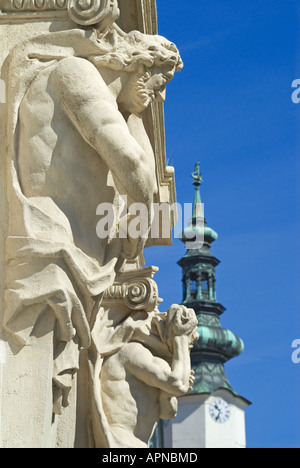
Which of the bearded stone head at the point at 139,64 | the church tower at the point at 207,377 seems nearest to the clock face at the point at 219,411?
the church tower at the point at 207,377

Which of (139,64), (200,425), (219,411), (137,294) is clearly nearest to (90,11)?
(139,64)

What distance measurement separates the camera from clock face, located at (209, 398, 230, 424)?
101 meters

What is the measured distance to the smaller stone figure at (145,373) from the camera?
31.7ft

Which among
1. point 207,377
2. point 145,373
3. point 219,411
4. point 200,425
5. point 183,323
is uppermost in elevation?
point 207,377

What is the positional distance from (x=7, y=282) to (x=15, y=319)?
279 millimetres

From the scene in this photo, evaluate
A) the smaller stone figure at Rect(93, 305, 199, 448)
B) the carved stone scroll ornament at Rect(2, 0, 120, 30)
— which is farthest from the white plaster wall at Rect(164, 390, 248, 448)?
the carved stone scroll ornament at Rect(2, 0, 120, 30)

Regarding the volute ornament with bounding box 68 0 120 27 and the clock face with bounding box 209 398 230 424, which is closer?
the volute ornament with bounding box 68 0 120 27

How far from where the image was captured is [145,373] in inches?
385

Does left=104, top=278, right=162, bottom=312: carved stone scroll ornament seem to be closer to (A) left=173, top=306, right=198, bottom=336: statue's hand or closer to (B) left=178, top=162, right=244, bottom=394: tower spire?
(A) left=173, top=306, right=198, bottom=336: statue's hand

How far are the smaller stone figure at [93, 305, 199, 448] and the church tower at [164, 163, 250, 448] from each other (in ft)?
293

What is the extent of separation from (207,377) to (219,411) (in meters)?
3.19

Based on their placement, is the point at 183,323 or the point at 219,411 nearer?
the point at 183,323

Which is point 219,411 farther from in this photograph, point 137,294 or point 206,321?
point 137,294

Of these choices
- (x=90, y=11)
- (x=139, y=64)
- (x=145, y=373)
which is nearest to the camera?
(x=90, y=11)
